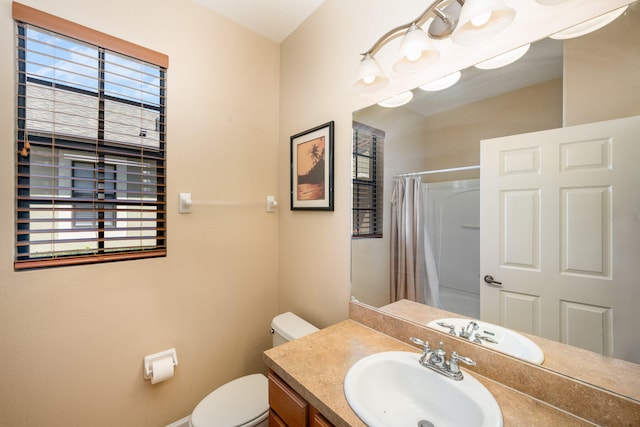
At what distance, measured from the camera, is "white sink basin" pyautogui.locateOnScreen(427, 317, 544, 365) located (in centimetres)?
78

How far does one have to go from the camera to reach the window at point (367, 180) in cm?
126

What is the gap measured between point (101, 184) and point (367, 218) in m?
1.39

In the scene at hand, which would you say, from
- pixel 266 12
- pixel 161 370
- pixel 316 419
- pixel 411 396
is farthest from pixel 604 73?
pixel 161 370

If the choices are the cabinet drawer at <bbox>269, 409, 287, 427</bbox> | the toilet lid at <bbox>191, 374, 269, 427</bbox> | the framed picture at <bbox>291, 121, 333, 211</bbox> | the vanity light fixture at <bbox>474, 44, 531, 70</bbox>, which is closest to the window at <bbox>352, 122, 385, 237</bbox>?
the framed picture at <bbox>291, 121, 333, 211</bbox>

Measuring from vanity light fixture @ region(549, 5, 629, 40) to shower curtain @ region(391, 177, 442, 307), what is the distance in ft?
1.96

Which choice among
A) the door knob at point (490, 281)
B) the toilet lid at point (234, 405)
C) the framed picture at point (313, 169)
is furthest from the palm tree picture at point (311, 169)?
the toilet lid at point (234, 405)

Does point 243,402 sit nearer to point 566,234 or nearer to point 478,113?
point 566,234

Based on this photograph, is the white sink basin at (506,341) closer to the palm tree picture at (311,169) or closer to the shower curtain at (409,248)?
the shower curtain at (409,248)

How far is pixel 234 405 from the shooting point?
4.17ft

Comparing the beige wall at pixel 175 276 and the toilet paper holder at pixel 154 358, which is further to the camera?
the toilet paper holder at pixel 154 358

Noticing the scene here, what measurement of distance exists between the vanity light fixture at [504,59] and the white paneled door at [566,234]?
266 millimetres

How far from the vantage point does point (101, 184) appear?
1276 mm

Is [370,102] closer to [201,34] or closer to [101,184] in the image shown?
[201,34]

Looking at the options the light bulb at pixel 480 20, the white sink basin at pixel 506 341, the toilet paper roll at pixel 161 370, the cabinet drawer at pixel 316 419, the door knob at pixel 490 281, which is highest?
the light bulb at pixel 480 20
